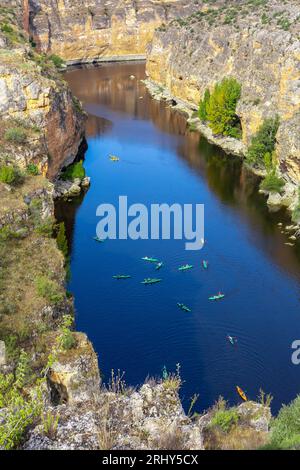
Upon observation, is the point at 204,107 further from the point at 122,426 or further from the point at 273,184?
the point at 122,426

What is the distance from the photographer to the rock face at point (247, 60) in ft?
190

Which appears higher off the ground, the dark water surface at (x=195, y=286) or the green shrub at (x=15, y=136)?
the green shrub at (x=15, y=136)

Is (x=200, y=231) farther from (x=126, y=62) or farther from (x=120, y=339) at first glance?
(x=126, y=62)

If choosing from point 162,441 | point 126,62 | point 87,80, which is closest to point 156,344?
point 162,441

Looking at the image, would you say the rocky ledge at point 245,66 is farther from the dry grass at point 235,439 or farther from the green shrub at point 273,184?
the dry grass at point 235,439

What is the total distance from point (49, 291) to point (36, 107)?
2974 centimetres

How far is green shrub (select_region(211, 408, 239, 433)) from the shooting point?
46.8 feet

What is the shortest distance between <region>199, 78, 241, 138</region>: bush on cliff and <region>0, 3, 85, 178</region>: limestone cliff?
19.7 m

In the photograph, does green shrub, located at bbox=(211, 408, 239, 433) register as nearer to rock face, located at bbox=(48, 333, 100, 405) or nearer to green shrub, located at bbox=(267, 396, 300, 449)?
green shrub, located at bbox=(267, 396, 300, 449)

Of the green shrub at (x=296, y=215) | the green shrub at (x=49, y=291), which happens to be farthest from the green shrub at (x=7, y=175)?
the green shrub at (x=296, y=215)

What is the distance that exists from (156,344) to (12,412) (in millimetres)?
21767

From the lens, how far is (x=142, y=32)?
126 metres

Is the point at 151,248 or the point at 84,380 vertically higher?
the point at 84,380

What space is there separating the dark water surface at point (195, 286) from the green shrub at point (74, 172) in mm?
1826
